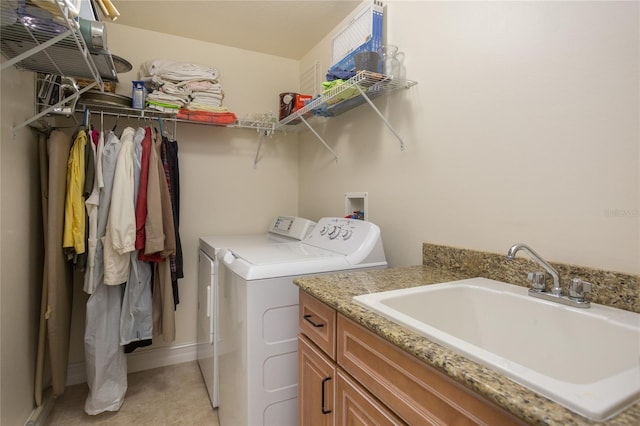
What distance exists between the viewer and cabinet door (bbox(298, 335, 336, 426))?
969 millimetres

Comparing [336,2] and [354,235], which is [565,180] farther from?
[336,2]

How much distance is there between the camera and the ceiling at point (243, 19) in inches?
78.0

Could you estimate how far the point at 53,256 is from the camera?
1.63 meters

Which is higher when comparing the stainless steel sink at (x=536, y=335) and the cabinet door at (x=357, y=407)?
the stainless steel sink at (x=536, y=335)

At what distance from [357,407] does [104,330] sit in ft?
5.27

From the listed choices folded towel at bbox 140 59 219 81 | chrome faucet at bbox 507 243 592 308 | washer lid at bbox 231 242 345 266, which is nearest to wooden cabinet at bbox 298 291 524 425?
washer lid at bbox 231 242 345 266

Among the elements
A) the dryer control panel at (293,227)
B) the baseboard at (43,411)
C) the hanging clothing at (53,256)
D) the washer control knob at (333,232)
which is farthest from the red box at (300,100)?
the baseboard at (43,411)

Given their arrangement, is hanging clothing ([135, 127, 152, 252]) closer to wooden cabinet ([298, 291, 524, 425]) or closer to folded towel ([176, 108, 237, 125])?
folded towel ([176, 108, 237, 125])

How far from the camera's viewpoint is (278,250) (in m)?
1.69

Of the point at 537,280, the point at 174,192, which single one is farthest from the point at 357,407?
the point at 174,192

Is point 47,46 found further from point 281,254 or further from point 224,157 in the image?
point 224,157

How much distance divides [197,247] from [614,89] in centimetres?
242

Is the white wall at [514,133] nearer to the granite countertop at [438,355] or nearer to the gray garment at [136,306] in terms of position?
the granite countertop at [438,355]

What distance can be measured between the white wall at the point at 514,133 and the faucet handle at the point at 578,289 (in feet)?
0.31
